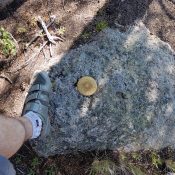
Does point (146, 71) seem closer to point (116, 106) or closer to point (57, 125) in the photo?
point (116, 106)

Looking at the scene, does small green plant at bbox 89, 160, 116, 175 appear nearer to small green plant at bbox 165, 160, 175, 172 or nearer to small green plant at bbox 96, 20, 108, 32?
small green plant at bbox 165, 160, 175, 172

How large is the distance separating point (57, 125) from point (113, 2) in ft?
7.66

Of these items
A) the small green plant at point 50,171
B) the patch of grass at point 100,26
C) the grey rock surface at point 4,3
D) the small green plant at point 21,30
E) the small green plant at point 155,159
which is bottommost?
the small green plant at point 155,159

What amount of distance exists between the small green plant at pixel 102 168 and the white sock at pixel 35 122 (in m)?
1.00

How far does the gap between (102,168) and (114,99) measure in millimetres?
1048

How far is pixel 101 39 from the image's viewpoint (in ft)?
18.6

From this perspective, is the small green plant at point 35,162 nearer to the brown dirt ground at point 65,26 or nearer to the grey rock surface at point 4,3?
the brown dirt ground at point 65,26

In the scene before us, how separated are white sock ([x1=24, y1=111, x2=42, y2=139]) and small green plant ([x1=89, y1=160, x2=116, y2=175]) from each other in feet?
3.28

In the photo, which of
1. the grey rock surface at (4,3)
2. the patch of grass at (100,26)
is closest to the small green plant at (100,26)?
the patch of grass at (100,26)

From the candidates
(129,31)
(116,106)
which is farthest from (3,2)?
(116,106)

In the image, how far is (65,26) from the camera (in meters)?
5.82

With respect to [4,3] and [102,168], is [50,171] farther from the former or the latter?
[4,3]

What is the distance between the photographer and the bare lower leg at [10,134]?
13.2 feet

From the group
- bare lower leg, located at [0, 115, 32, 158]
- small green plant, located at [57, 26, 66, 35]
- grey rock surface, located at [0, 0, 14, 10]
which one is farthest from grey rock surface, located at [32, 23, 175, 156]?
grey rock surface, located at [0, 0, 14, 10]
